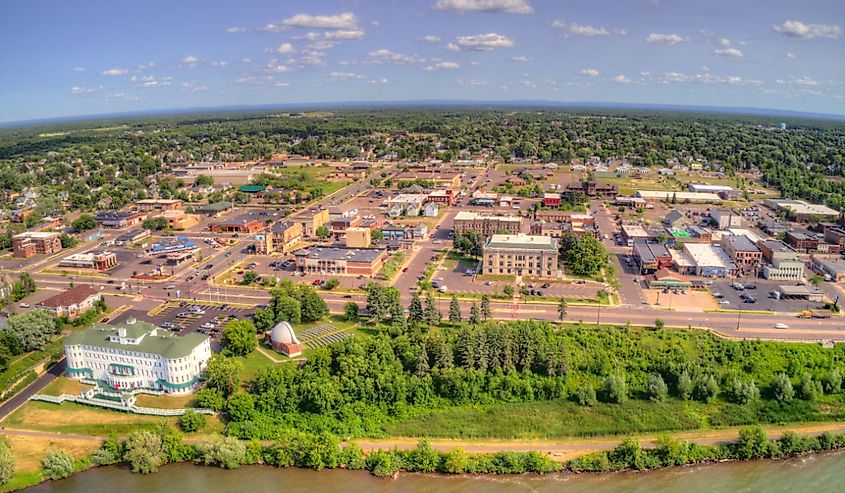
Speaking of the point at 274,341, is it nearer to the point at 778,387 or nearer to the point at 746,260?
the point at 778,387

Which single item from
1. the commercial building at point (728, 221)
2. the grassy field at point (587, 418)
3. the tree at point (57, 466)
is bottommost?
the tree at point (57, 466)

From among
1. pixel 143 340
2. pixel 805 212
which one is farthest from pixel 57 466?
pixel 805 212

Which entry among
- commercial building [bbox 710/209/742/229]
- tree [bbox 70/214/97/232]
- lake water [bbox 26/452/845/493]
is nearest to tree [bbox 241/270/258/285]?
lake water [bbox 26/452/845/493]

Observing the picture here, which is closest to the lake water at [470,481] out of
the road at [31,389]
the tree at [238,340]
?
the road at [31,389]

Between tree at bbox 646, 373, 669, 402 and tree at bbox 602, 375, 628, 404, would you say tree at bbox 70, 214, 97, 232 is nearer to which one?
tree at bbox 602, 375, 628, 404

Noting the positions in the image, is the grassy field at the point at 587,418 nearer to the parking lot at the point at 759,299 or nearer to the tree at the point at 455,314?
the tree at the point at 455,314

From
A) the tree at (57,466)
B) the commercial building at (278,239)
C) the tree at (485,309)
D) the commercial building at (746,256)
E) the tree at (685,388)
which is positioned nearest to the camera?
the tree at (57,466)
